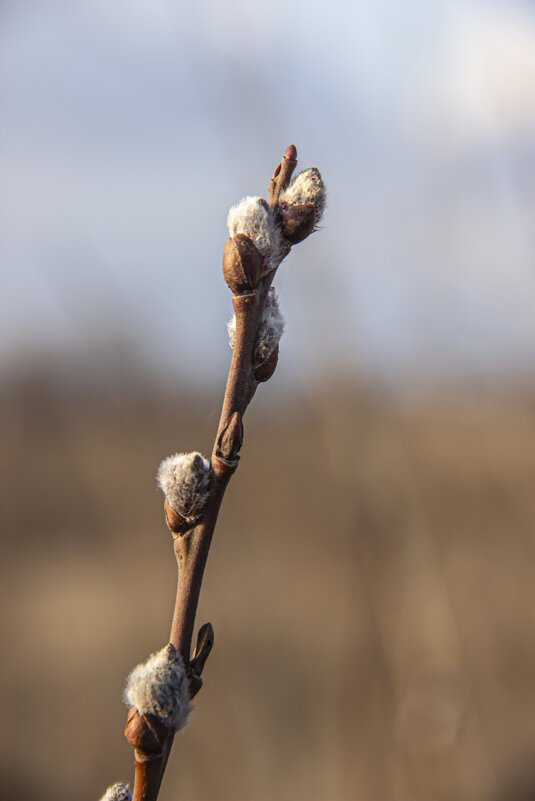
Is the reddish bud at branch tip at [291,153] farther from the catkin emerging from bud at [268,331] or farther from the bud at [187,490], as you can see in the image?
the bud at [187,490]

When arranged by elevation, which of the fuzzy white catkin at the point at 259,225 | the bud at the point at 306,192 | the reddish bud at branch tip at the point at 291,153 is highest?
the reddish bud at branch tip at the point at 291,153

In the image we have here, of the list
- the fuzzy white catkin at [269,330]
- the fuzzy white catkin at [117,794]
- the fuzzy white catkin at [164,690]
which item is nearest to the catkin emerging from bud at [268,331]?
the fuzzy white catkin at [269,330]

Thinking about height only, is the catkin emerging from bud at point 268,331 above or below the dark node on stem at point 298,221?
below

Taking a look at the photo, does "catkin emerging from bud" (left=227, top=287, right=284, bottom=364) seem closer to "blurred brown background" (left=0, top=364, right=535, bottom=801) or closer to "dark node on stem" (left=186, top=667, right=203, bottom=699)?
"dark node on stem" (left=186, top=667, right=203, bottom=699)

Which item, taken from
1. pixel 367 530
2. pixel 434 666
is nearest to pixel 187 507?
pixel 367 530

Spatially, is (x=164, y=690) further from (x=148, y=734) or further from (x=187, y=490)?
(x=187, y=490)

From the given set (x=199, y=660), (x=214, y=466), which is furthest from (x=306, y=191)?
(x=199, y=660)

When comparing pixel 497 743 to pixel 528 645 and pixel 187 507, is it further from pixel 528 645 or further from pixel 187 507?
pixel 187 507
